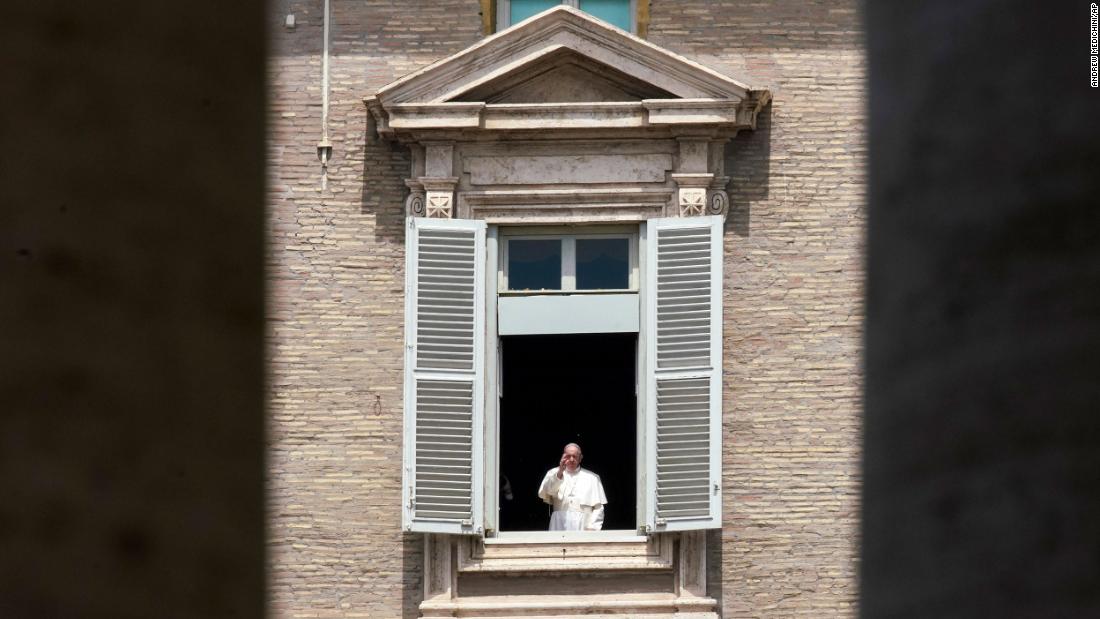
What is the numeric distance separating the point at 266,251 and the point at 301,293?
11.3 m

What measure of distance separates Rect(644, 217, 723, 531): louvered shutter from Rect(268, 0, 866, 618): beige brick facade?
186 millimetres

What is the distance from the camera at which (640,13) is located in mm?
12711

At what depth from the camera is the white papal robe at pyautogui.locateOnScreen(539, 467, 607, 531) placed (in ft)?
41.0

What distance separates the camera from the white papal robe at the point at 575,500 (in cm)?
1248

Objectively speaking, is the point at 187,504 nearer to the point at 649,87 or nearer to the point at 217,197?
the point at 217,197

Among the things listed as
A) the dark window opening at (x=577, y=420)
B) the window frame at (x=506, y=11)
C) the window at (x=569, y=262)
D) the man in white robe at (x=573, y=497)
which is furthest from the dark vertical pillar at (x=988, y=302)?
the dark window opening at (x=577, y=420)

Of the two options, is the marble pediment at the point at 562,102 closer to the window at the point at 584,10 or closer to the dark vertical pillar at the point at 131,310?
the window at the point at 584,10

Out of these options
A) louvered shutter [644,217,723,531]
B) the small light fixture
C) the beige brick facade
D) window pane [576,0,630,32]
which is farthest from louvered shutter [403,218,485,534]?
window pane [576,0,630,32]

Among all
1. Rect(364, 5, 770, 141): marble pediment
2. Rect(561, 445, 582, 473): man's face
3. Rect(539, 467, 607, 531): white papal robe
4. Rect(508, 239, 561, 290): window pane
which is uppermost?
Rect(364, 5, 770, 141): marble pediment

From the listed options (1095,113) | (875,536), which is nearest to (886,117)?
(1095,113)

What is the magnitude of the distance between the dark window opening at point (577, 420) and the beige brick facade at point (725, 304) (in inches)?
66.8

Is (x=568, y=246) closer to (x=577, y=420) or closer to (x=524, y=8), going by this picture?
(x=524, y=8)

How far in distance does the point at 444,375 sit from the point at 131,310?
11.0 metres

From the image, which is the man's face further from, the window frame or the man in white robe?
the window frame
